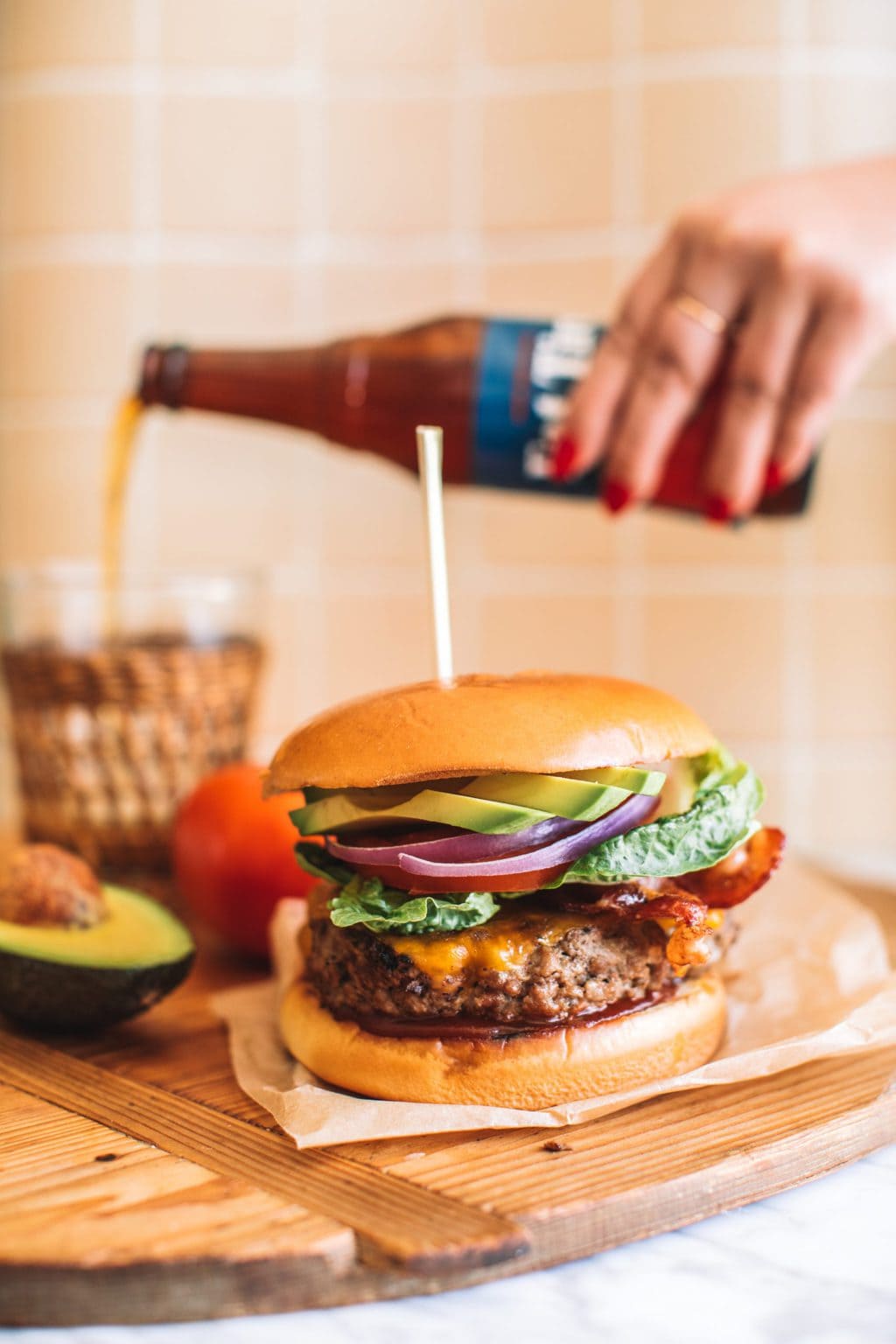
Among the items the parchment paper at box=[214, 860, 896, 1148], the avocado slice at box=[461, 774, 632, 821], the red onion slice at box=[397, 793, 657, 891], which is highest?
the avocado slice at box=[461, 774, 632, 821]

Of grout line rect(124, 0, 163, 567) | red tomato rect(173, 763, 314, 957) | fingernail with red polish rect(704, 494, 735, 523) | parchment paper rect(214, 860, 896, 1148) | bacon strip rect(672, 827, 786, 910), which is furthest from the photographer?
grout line rect(124, 0, 163, 567)

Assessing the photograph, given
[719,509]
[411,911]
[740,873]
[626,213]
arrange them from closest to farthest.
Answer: [411,911], [740,873], [719,509], [626,213]

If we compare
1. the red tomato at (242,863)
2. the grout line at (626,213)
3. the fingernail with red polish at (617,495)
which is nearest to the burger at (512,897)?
the red tomato at (242,863)

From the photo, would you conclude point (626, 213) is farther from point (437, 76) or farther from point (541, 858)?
point (541, 858)

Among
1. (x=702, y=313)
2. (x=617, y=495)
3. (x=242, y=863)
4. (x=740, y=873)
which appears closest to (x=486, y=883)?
(x=740, y=873)

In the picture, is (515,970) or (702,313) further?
(702,313)

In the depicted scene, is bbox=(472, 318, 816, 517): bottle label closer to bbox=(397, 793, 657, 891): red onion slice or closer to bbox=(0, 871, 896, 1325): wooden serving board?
bbox=(397, 793, 657, 891): red onion slice

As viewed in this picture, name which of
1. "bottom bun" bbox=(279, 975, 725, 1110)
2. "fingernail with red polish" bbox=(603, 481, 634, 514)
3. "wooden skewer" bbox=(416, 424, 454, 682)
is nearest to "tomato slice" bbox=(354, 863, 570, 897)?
"bottom bun" bbox=(279, 975, 725, 1110)

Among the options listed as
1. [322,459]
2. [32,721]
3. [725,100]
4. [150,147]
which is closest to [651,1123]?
[32,721]
